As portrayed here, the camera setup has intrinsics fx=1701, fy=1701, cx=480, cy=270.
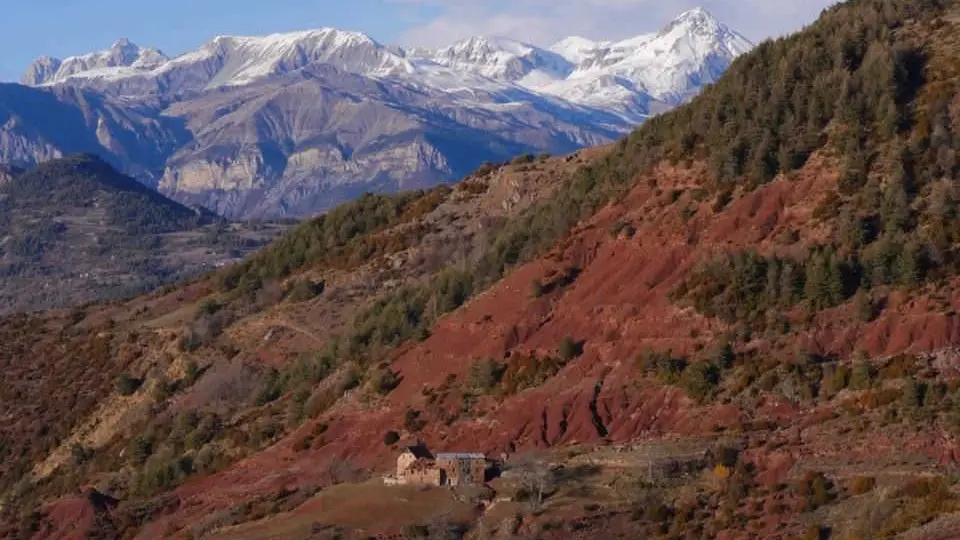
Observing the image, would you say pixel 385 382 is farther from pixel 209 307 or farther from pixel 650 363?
pixel 209 307

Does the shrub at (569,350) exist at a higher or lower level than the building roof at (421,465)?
higher

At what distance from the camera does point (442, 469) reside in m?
65.1

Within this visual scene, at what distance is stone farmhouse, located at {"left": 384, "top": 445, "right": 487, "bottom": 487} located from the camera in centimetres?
6488

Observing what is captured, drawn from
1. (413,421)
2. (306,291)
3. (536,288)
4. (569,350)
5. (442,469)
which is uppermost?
(306,291)

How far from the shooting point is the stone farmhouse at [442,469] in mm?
64875

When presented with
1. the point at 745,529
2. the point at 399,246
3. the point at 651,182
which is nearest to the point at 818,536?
the point at 745,529

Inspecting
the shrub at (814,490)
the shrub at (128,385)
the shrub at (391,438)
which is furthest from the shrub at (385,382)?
the shrub at (128,385)

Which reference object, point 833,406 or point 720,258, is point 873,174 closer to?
point 720,258

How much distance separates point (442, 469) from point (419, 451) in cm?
360

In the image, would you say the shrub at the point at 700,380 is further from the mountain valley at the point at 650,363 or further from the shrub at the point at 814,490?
the shrub at the point at 814,490

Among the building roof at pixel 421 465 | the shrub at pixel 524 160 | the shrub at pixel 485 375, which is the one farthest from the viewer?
the shrub at pixel 524 160

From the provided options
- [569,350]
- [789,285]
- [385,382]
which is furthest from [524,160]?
[789,285]

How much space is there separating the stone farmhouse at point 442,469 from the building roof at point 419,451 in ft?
0.50

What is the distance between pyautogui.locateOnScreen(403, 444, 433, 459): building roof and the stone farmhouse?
0.50ft
